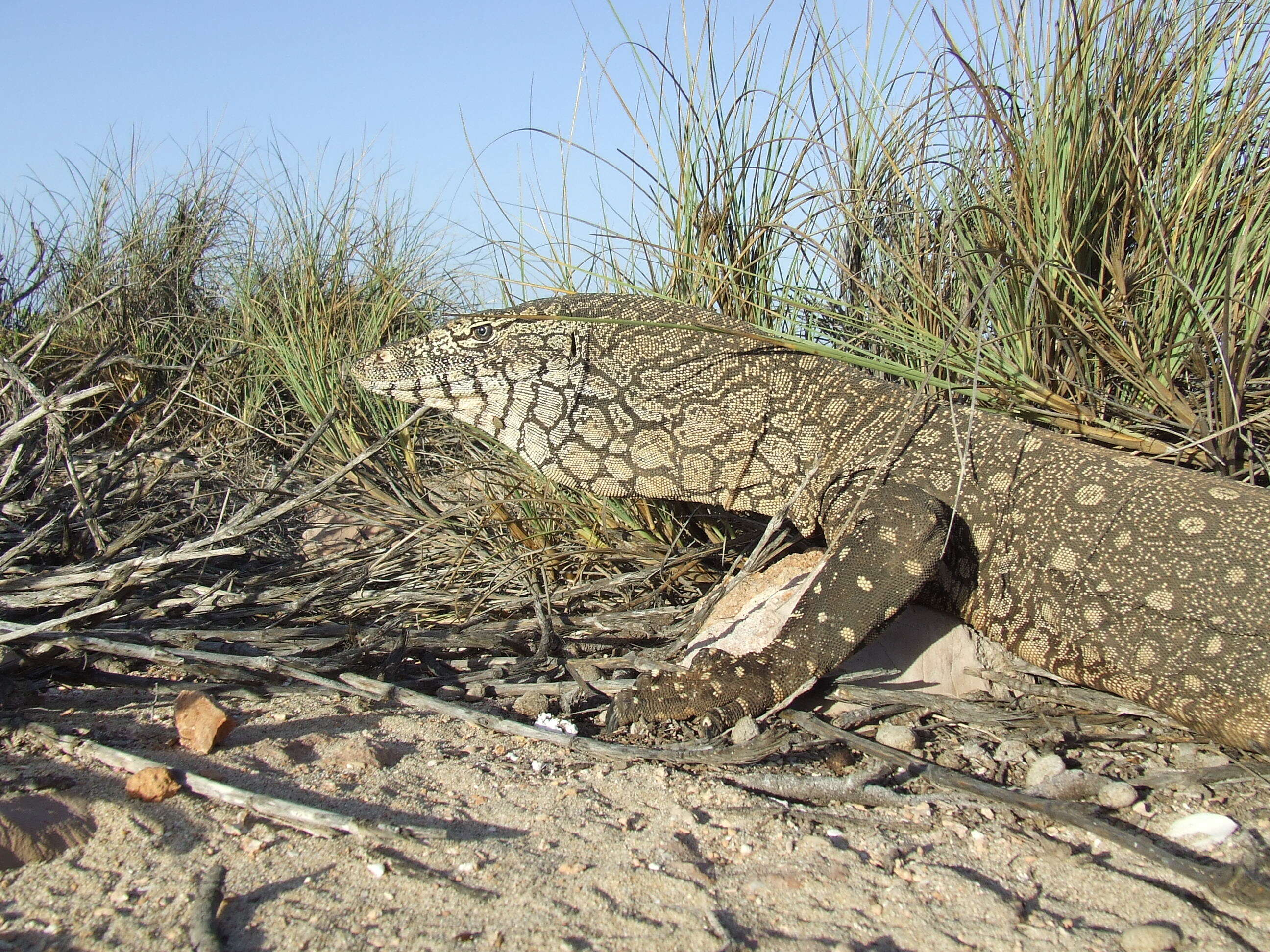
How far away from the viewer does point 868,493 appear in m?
2.95

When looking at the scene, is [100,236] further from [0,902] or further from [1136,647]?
[1136,647]

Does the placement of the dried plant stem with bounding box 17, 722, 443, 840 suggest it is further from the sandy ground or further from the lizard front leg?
the lizard front leg

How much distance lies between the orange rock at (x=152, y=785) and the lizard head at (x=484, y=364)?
152cm

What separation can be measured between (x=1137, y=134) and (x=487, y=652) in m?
3.03

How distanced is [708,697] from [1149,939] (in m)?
1.26

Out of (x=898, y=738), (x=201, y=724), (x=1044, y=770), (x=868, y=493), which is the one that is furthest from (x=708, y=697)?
(x=201, y=724)

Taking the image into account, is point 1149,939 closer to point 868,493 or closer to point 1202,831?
point 1202,831

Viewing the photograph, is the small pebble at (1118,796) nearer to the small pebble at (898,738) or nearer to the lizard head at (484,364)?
the small pebble at (898,738)

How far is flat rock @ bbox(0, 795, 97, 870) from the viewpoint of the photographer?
178 centimetres

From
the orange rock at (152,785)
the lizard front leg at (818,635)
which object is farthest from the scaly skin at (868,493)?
the orange rock at (152,785)

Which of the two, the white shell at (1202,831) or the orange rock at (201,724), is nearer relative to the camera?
the white shell at (1202,831)

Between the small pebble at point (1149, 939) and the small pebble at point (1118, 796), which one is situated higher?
the small pebble at point (1149, 939)

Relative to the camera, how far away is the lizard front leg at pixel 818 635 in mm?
2725

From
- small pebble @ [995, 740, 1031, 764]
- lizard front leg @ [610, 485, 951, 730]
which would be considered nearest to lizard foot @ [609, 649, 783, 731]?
lizard front leg @ [610, 485, 951, 730]
